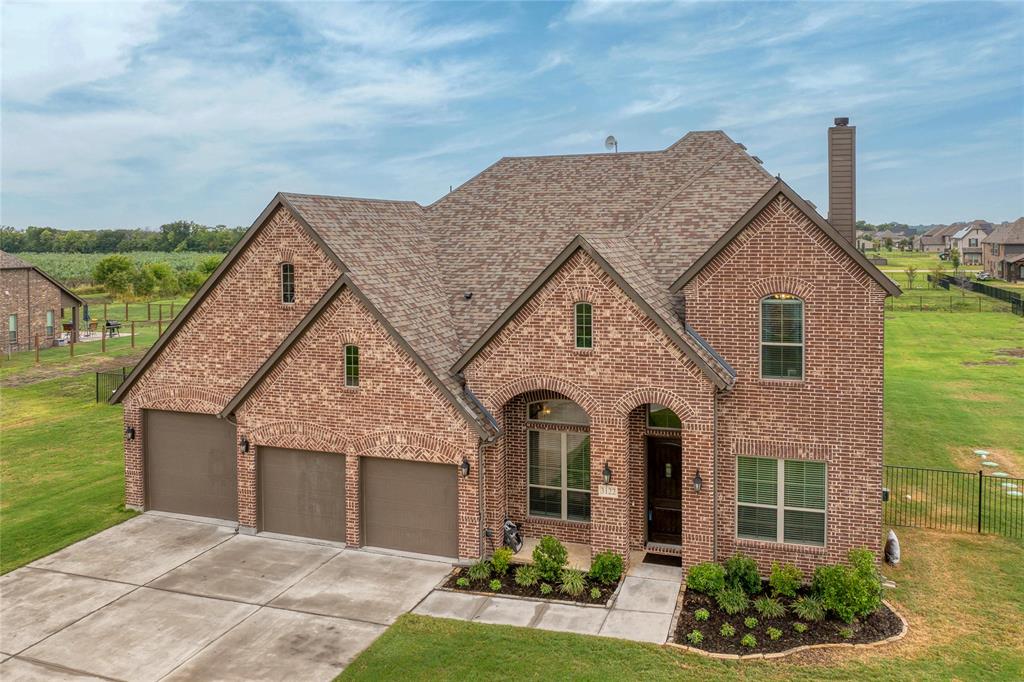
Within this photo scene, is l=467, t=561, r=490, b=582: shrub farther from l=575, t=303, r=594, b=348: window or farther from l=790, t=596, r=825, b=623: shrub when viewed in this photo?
l=790, t=596, r=825, b=623: shrub

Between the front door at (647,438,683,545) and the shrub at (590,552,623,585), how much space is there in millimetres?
2200

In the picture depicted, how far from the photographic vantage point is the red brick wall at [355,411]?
17.0 metres

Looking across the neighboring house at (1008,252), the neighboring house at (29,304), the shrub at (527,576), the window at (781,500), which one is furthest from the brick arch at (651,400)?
the neighboring house at (1008,252)

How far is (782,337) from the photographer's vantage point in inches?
635

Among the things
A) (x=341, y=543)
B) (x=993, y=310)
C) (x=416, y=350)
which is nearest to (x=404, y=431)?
(x=416, y=350)

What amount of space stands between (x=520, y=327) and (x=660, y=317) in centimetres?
309

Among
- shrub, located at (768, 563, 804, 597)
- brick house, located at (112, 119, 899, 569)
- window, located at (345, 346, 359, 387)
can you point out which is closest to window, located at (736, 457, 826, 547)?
brick house, located at (112, 119, 899, 569)

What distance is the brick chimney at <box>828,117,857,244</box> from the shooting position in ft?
57.0

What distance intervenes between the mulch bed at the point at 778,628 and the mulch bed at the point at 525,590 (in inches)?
62.5

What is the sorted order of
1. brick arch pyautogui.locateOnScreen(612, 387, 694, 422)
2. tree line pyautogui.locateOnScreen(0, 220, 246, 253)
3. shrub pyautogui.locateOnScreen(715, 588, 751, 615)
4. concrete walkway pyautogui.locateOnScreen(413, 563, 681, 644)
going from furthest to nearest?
tree line pyautogui.locateOnScreen(0, 220, 246, 253) → brick arch pyautogui.locateOnScreen(612, 387, 694, 422) → shrub pyautogui.locateOnScreen(715, 588, 751, 615) → concrete walkway pyautogui.locateOnScreen(413, 563, 681, 644)

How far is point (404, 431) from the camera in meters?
17.2

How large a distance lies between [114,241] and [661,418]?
594 ft

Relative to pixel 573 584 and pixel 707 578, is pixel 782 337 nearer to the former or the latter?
pixel 707 578

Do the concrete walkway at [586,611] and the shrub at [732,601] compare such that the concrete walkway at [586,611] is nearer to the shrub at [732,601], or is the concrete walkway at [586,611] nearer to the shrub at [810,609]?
the shrub at [732,601]
